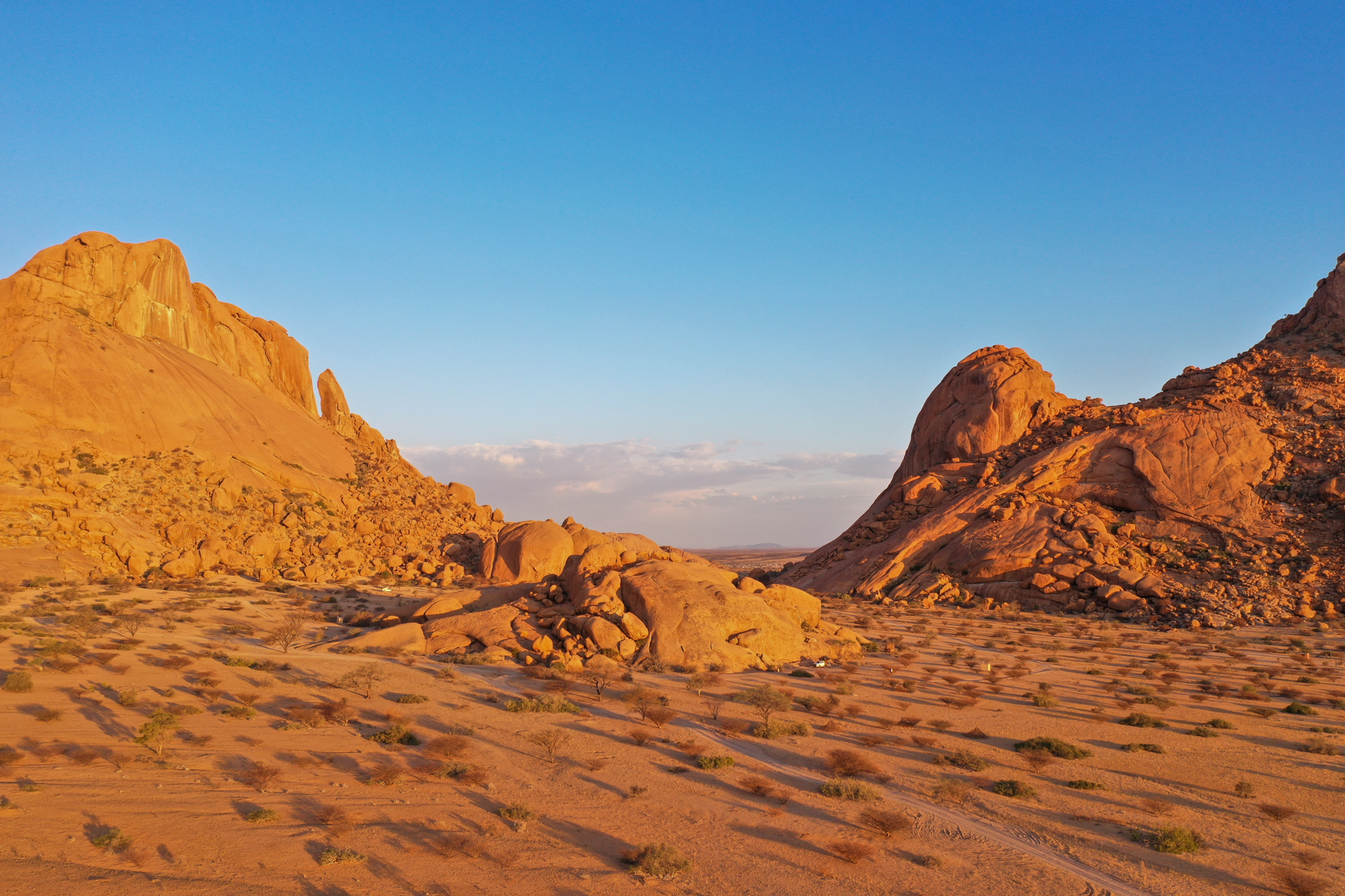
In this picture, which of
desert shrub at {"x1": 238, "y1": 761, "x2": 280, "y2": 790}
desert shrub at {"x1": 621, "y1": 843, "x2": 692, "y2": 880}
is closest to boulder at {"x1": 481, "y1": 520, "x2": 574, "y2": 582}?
desert shrub at {"x1": 238, "y1": 761, "x2": 280, "y2": 790}

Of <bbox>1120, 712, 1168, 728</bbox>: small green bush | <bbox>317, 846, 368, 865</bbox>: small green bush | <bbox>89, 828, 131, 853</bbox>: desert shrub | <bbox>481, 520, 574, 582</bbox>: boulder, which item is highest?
<bbox>481, 520, 574, 582</bbox>: boulder

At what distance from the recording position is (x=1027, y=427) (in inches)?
2110

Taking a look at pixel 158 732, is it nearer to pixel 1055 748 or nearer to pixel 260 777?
pixel 260 777

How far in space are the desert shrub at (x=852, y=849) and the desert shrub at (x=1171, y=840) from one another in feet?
13.5

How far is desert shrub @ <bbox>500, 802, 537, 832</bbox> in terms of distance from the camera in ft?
34.8

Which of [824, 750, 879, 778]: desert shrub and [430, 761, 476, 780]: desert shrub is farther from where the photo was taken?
[824, 750, 879, 778]: desert shrub

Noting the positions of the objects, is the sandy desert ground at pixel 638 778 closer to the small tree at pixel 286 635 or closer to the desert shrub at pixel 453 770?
the desert shrub at pixel 453 770

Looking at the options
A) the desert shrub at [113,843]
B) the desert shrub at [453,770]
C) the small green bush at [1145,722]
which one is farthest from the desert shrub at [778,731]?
the desert shrub at [113,843]

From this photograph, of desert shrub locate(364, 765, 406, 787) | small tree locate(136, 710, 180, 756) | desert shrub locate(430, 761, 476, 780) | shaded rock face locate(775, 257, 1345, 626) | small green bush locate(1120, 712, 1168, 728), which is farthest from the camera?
shaded rock face locate(775, 257, 1345, 626)

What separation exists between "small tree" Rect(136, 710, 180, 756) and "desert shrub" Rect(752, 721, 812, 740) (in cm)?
1230

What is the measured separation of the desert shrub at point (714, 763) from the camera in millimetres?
13359

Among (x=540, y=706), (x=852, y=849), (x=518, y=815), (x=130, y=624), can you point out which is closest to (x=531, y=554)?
(x=130, y=624)

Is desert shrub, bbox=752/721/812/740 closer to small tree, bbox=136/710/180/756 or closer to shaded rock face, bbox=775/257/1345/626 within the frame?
small tree, bbox=136/710/180/756

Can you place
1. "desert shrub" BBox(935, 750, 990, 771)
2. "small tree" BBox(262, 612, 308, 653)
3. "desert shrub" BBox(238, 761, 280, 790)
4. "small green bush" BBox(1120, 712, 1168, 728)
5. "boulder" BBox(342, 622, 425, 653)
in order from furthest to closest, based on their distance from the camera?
"boulder" BBox(342, 622, 425, 653)
"small tree" BBox(262, 612, 308, 653)
"small green bush" BBox(1120, 712, 1168, 728)
"desert shrub" BBox(935, 750, 990, 771)
"desert shrub" BBox(238, 761, 280, 790)
